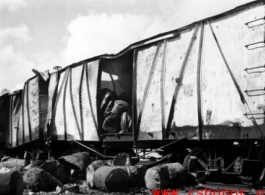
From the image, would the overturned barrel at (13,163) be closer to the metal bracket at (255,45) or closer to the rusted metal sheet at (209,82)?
the rusted metal sheet at (209,82)

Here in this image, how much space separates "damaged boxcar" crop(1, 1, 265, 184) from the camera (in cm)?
714

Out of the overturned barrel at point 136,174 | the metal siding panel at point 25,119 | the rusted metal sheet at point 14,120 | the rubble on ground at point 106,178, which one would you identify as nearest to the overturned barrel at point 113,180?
the rubble on ground at point 106,178

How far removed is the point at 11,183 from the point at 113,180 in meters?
2.40

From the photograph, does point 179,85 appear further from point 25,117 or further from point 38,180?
point 25,117

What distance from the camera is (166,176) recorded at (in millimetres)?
8000

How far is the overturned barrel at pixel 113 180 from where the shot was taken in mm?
8289

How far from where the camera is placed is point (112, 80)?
13.1 meters

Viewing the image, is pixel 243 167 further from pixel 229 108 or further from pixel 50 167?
pixel 50 167

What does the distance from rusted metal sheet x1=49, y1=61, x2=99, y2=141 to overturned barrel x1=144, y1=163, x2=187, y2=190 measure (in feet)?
12.7

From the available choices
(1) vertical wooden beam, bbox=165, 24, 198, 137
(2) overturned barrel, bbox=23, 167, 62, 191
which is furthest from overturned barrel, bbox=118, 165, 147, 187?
(2) overturned barrel, bbox=23, 167, 62, 191

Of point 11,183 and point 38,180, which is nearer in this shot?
point 11,183

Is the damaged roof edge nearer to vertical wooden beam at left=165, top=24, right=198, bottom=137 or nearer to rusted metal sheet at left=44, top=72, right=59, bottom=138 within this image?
vertical wooden beam at left=165, top=24, right=198, bottom=137

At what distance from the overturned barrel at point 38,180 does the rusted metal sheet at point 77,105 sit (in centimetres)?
273

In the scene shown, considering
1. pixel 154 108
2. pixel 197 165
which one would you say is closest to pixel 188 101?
pixel 154 108
